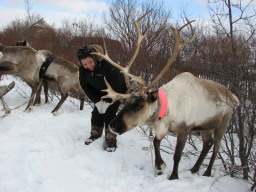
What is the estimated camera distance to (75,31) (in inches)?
485

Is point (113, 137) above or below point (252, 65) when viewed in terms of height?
below

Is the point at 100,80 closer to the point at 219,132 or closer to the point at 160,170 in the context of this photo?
the point at 160,170

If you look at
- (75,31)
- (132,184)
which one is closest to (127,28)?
(75,31)

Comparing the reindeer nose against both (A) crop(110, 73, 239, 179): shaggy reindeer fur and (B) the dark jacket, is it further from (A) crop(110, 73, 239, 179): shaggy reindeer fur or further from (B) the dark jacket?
(B) the dark jacket

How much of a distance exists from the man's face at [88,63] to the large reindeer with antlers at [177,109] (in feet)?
1.86

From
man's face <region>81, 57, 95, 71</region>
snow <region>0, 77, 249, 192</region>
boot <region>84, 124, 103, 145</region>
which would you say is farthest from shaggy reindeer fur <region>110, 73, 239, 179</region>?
boot <region>84, 124, 103, 145</region>

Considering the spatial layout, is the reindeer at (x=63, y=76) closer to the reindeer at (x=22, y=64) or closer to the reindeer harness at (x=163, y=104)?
the reindeer at (x=22, y=64)

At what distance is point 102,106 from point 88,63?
2.32ft

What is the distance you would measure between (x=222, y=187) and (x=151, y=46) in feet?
16.6

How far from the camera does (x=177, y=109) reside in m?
2.91

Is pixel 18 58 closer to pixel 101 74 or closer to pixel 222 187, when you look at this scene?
pixel 101 74

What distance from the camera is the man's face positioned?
337 cm

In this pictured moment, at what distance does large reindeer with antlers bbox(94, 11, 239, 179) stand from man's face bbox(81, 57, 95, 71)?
568 mm

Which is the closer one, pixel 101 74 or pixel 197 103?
pixel 197 103
